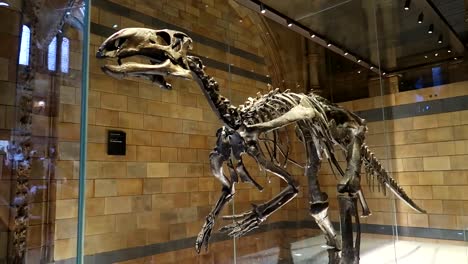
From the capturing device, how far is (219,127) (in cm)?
425

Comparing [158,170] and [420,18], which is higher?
[420,18]

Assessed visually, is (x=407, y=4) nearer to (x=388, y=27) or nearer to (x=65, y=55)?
(x=388, y=27)

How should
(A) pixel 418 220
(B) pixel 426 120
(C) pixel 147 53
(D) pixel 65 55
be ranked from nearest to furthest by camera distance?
(C) pixel 147 53
(D) pixel 65 55
(A) pixel 418 220
(B) pixel 426 120

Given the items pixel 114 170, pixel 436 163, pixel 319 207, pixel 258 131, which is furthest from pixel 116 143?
pixel 436 163

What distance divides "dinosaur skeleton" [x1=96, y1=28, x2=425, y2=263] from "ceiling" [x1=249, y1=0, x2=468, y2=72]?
1885mm

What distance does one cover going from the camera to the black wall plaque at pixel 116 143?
3.47m

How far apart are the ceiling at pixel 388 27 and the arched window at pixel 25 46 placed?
255cm

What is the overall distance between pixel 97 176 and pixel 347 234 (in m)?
2.32

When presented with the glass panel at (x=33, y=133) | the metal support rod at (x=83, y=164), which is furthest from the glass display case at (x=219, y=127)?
the metal support rod at (x=83, y=164)

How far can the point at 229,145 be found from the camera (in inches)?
88.9

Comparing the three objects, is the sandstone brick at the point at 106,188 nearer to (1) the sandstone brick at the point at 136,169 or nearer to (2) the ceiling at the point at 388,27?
(1) the sandstone brick at the point at 136,169

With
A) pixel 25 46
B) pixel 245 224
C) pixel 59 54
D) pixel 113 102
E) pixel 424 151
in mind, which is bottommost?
pixel 245 224

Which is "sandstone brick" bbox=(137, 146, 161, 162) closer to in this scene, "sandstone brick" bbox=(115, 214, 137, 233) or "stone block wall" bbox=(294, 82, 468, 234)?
"sandstone brick" bbox=(115, 214, 137, 233)

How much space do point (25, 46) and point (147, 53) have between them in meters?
1.44
